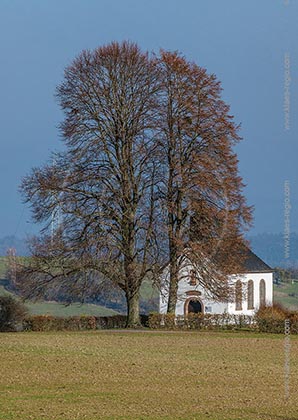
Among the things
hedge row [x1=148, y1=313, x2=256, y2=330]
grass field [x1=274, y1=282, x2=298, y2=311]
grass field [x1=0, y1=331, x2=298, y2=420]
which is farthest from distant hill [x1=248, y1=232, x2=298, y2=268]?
grass field [x1=0, y1=331, x2=298, y2=420]

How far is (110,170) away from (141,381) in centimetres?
3061

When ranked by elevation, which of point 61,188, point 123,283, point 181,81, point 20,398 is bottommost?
point 20,398

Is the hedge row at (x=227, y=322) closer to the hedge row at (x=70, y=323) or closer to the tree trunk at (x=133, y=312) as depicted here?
Result: the tree trunk at (x=133, y=312)

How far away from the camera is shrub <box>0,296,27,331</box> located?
166 ft

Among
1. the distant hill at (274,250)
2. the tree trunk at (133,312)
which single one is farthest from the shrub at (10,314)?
the distant hill at (274,250)

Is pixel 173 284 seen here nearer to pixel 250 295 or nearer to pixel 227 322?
pixel 227 322

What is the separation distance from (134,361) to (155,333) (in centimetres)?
2024

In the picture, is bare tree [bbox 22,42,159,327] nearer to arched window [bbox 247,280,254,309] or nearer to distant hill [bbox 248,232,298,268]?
arched window [bbox 247,280,254,309]

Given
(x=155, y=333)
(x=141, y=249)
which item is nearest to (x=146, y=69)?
(x=141, y=249)

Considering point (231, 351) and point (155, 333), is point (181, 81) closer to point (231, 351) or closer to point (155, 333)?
point (155, 333)

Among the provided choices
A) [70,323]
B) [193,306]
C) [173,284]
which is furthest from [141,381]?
[193,306]

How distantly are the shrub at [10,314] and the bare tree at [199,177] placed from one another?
9.38 metres

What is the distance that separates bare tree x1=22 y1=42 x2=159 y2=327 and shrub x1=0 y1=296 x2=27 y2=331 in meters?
2.43

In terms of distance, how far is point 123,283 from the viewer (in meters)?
54.1
